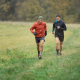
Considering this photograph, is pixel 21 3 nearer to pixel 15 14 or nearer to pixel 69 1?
pixel 15 14

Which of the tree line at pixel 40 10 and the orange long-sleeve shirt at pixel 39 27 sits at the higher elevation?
the orange long-sleeve shirt at pixel 39 27

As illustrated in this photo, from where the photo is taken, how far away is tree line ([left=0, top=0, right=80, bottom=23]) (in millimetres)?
55531

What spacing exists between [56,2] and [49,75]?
5214cm

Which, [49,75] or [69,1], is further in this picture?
[69,1]

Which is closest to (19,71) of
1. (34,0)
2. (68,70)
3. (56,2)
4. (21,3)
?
(68,70)

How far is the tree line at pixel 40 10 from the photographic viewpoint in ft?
182

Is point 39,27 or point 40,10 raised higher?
point 39,27

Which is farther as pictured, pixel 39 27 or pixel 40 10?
pixel 40 10

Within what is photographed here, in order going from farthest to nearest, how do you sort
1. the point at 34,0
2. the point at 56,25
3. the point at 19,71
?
the point at 34,0
the point at 56,25
the point at 19,71

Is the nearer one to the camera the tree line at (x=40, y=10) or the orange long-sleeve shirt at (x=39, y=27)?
the orange long-sleeve shirt at (x=39, y=27)

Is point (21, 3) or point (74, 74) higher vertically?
point (74, 74)

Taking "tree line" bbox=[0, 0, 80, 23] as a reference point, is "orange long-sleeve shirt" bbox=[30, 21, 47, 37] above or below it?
above

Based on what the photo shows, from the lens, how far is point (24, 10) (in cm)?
6362

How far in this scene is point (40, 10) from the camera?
196 ft
